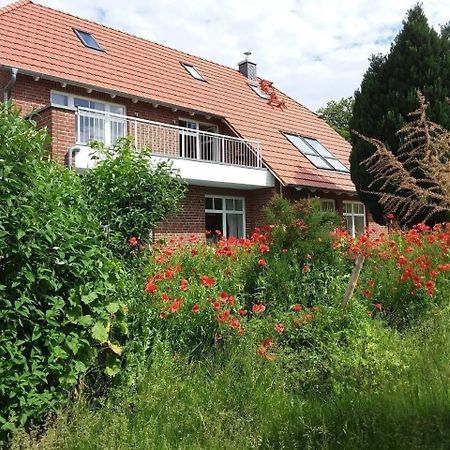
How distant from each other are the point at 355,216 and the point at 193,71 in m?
7.91

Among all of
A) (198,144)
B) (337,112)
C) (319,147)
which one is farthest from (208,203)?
(337,112)

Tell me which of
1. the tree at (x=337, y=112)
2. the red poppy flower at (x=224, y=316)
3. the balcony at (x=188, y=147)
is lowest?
the red poppy flower at (x=224, y=316)

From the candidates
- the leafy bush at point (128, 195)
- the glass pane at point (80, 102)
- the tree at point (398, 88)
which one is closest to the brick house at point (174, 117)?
the glass pane at point (80, 102)

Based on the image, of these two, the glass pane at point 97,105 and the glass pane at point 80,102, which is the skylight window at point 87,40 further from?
the glass pane at point 80,102

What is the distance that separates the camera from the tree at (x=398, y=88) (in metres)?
14.2

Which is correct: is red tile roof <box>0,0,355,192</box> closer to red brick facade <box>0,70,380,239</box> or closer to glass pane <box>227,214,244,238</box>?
red brick facade <box>0,70,380,239</box>

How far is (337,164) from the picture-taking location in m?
20.9

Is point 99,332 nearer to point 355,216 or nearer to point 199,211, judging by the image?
point 199,211

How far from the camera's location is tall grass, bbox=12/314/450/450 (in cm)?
363

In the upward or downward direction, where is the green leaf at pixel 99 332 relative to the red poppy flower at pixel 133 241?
downward

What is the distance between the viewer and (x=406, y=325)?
630 cm

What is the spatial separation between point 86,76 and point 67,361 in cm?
1240

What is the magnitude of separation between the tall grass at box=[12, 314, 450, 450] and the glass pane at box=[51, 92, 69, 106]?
10.9 m

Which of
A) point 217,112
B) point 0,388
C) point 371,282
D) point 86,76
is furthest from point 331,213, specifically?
point 217,112
